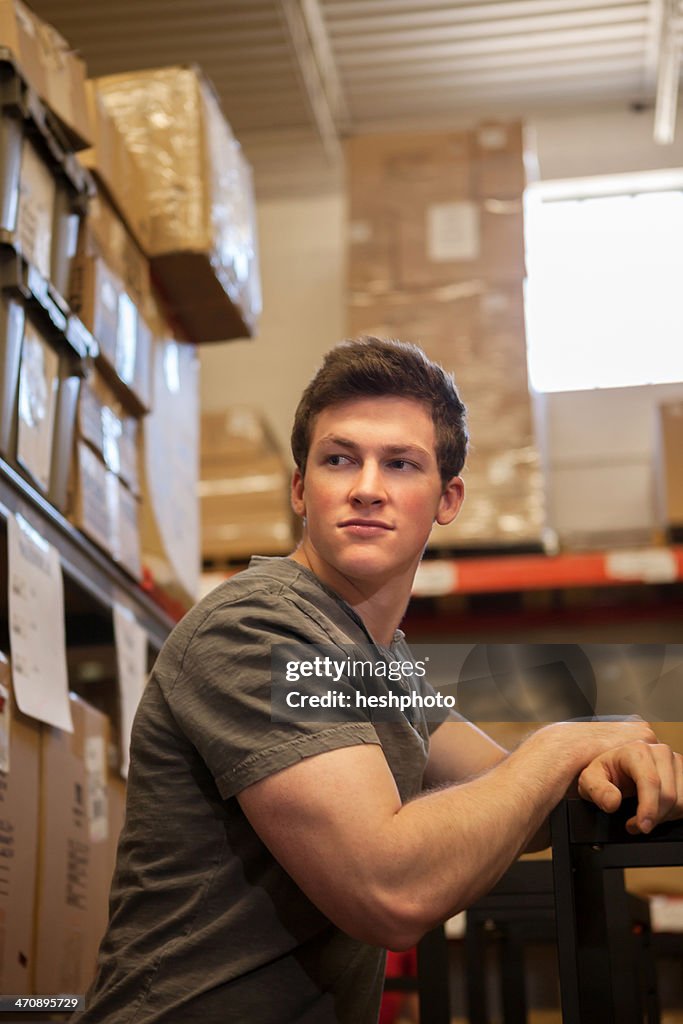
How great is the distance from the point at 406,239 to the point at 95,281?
9.17 ft

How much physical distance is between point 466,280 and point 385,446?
3.39 meters

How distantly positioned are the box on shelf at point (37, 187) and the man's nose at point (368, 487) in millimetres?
788

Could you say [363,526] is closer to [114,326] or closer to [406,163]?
[114,326]

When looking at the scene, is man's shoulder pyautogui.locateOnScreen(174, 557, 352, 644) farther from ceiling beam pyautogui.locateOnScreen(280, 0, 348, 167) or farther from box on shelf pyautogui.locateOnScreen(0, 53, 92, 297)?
ceiling beam pyautogui.locateOnScreen(280, 0, 348, 167)

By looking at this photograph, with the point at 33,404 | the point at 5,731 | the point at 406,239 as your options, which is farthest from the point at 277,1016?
the point at 406,239

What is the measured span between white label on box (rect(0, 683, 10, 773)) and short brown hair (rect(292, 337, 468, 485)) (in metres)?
0.60

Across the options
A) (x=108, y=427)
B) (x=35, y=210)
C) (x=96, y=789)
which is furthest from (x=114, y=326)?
(x=96, y=789)

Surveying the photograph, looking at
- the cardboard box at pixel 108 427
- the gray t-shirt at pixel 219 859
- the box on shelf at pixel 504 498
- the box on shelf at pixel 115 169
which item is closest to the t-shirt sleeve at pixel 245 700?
the gray t-shirt at pixel 219 859

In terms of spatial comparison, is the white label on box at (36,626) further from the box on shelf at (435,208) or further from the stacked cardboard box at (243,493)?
the box on shelf at (435,208)

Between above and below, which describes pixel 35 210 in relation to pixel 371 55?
below

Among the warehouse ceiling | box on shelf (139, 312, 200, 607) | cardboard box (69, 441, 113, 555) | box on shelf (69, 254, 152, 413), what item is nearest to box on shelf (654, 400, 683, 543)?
the warehouse ceiling

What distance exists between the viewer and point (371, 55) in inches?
226

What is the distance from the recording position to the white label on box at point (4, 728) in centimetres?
180

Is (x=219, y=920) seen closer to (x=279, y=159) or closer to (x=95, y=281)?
(x=95, y=281)
